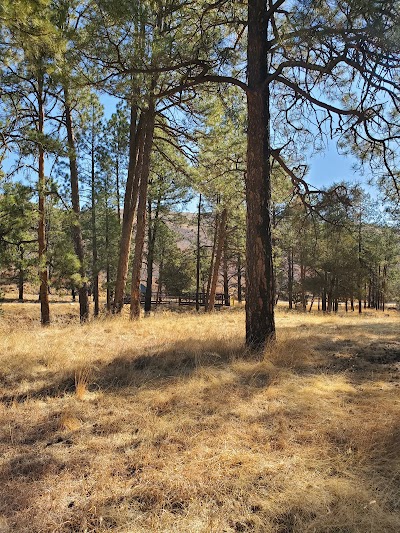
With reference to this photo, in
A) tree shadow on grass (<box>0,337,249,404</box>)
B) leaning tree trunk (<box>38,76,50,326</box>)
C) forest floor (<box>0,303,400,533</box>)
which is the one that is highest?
leaning tree trunk (<box>38,76,50,326</box>)

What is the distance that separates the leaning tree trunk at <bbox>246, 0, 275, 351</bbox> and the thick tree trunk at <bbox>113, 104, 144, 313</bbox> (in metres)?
5.83

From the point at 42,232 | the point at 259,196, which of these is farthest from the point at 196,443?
the point at 42,232

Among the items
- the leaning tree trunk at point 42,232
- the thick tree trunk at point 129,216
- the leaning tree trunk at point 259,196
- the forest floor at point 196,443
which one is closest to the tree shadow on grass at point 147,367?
the forest floor at point 196,443

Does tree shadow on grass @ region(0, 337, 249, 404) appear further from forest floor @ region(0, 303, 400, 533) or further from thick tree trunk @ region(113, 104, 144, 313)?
thick tree trunk @ region(113, 104, 144, 313)

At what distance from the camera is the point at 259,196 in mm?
5777

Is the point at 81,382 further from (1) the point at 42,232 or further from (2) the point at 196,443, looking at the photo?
(1) the point at 42,232

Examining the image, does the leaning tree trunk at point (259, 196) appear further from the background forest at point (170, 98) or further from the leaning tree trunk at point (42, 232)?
the leaning tree trunk at point (42, 232)

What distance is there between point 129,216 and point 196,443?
9274 millimetres

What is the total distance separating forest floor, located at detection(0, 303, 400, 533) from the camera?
6.39 ft

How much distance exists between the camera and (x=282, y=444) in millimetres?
2682

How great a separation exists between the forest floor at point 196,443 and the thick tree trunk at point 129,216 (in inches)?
237

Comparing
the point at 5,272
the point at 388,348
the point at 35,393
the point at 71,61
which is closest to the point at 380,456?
the point at 35,393

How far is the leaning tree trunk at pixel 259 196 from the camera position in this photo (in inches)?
227

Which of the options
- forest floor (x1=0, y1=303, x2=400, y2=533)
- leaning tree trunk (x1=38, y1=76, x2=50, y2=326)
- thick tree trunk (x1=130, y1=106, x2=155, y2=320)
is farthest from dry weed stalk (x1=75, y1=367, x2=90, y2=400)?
thick tree trunk (x1=130, y1=106, x2=155, y2=320)
